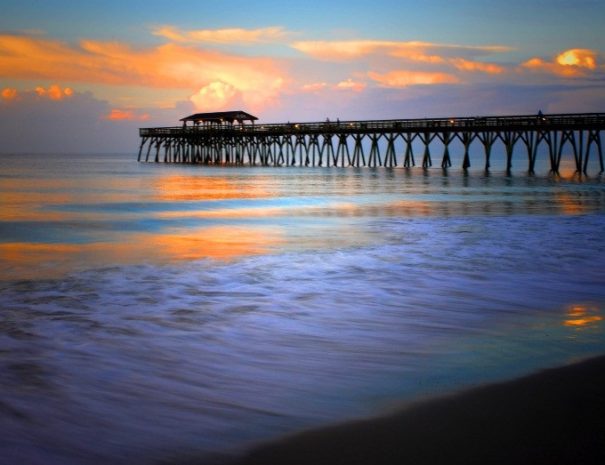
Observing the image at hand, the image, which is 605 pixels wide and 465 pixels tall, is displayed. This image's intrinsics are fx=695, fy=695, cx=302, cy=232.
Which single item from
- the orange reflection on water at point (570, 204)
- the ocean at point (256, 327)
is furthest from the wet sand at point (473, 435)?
the orange reflection on water at point (570, 204)

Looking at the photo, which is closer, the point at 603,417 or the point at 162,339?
the point at 603,417

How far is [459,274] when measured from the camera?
8336 millimetres

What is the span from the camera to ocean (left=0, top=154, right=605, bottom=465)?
3.58 metres

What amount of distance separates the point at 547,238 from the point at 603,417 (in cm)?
927

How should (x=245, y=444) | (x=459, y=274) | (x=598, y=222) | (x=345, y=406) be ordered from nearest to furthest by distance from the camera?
(x=245, y=444)
(x=345, y=406)
(x=459, y=274)
(x=598, y=222)

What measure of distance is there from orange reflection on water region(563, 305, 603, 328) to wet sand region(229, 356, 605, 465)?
6.18 ft

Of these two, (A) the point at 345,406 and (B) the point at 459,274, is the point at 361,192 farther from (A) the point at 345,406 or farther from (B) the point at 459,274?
(A) the point at 345,406

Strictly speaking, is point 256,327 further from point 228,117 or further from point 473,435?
point 228,117

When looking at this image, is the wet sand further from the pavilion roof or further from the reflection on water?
the pavilion roof

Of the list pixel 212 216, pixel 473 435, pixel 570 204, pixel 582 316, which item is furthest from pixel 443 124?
pixel 473 435

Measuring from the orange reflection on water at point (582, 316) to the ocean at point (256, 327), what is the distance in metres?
0.02

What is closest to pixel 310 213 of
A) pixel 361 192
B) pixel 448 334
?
pixel 361 192

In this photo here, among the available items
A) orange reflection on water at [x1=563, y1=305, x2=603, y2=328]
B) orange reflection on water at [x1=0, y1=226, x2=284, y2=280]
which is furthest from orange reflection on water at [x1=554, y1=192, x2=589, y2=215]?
orange reflection on water at [x1=563, y1=305, x2=603, y2=328]

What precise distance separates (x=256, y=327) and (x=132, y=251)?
226 inches
